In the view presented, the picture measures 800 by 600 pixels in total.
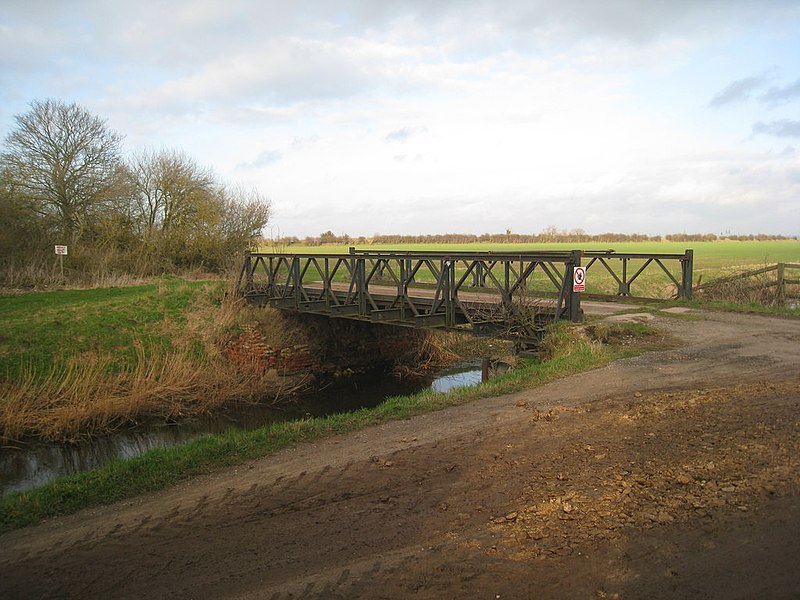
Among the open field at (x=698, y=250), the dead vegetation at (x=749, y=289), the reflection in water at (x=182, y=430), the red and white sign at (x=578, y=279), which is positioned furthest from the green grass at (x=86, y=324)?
the dead vegetation at (x=749, y=289)

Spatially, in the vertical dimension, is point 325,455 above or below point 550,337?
below

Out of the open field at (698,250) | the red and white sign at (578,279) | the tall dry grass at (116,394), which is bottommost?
the tall dry grass at (116,394)

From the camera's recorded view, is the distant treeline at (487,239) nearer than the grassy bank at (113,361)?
No

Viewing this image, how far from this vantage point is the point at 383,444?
6625 mm

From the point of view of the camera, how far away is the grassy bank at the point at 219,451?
5812 mm

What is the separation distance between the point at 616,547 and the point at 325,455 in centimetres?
342

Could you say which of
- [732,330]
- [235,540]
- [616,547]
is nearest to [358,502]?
[235,540]

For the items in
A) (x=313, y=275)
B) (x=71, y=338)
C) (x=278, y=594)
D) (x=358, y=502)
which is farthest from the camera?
(x=313, y=275)

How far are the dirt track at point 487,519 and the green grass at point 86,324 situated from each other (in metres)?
11.4

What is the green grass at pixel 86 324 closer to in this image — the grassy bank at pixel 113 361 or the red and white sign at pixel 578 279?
the grassy bank at pixel 113 361

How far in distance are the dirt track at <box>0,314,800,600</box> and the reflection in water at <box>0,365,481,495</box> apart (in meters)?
6.27

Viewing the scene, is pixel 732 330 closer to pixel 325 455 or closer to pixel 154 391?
pixel 325 455

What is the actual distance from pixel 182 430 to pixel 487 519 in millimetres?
10515

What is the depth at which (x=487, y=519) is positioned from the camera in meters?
4.49
